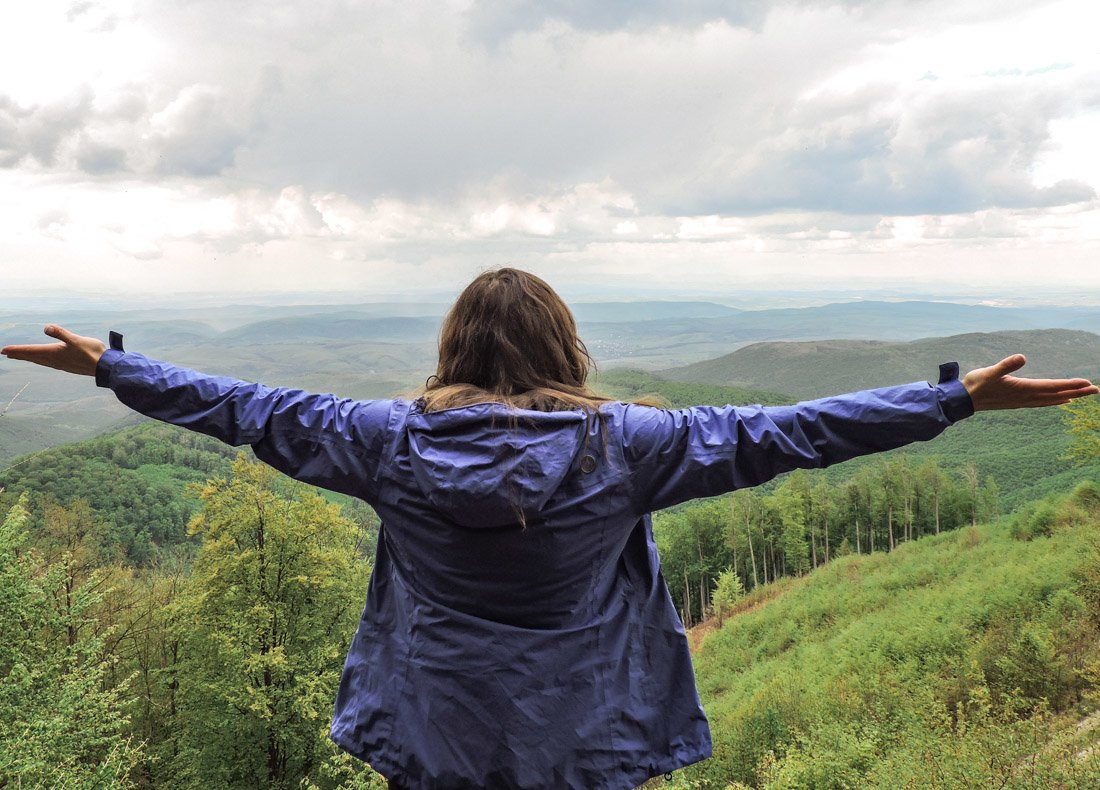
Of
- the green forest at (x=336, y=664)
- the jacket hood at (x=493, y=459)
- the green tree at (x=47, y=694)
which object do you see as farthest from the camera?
the green tree at (x=47, y=694)

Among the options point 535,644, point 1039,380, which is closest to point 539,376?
point 535,644

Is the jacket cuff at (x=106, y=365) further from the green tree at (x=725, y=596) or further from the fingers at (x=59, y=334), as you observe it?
the green tree at (x=725, y=596)

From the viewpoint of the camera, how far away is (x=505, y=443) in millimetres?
1805

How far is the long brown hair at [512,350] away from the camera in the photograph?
204cm

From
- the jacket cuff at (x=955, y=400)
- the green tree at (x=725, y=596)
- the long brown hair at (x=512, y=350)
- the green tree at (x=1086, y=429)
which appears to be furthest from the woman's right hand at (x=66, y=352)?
the green tree at (x=725, y=596)

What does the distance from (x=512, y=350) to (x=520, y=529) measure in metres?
0.60

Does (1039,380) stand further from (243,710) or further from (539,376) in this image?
(243,710)

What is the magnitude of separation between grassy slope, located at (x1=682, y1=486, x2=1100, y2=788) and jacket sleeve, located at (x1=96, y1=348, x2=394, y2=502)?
8.14 m

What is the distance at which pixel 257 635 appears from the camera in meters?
14.9

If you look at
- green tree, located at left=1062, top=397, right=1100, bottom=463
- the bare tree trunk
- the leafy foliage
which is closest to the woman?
the leafy foliage

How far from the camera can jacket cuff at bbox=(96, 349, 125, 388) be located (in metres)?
2.17

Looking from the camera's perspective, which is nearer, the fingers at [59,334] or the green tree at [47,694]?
the fingers at [59,334]

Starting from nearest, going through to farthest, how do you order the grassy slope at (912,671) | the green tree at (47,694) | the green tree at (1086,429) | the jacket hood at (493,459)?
the jacket hood at (493,459), the grassy slope at (912,671), the green tree at (47,694), the green tree at (1086,429)

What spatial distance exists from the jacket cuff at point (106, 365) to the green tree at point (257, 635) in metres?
14.0
